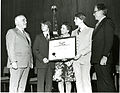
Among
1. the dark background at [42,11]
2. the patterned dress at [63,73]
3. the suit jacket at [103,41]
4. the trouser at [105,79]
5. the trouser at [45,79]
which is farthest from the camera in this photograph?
the dark background at [42,11]

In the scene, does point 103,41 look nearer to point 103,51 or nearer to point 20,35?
point 103,51

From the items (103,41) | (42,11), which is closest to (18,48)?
(103,41)

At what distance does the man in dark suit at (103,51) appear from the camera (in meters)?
4.50

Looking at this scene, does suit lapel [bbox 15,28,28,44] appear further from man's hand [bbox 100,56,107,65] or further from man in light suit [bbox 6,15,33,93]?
man's hand [bbox 100,56,107,65]

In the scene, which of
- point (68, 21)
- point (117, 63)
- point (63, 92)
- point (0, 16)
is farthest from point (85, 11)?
point (0, 16)

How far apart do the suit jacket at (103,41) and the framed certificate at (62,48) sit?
1.55 ft

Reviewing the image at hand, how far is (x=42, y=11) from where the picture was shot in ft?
22.1

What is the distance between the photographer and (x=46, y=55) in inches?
212

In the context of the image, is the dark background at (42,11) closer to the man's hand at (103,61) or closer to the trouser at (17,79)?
the man's hand at (103,61)

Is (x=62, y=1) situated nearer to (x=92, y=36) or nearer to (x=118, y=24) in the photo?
(x=118, y=24)

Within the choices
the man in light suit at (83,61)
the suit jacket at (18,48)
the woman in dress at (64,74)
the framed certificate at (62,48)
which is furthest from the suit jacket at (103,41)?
the suit jacket at (18,48)

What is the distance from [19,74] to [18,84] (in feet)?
0.57

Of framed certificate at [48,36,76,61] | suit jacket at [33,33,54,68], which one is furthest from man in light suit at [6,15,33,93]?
framed certificate at [48,36,76,61]

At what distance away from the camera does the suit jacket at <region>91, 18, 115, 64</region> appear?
180 inches
